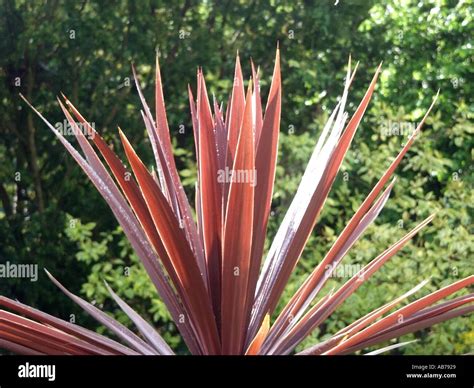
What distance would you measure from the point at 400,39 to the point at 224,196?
326cm

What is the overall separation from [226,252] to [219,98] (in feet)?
10.1

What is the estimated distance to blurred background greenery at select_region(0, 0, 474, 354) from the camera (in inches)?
170

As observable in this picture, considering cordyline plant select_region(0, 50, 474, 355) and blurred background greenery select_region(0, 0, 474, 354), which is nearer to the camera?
cordyline plant select_region(0, 50, 474, 355)

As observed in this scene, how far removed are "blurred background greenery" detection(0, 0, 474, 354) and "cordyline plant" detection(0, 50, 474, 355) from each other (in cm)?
249

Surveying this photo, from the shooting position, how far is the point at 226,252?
1.51 metres

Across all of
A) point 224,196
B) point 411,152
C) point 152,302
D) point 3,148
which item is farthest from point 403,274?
point 224,196

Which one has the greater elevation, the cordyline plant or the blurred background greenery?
the blurred background greenery
